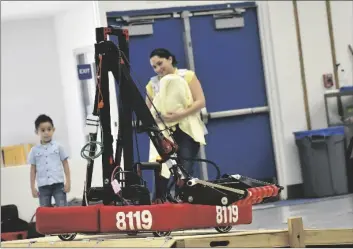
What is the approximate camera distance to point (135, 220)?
319cm

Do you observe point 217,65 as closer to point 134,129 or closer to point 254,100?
point 254,100

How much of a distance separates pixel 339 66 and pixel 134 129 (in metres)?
4.18

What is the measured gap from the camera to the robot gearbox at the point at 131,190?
3197 millimetres

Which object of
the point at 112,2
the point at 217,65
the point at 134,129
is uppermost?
the point at 112,2

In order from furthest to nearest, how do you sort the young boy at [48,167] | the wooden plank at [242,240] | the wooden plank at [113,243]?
the young boy at [48,167], the wooden plank at [242,240], the wooden plank at [113,243]

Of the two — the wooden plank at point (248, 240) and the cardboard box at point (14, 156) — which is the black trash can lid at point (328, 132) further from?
the wooden plank at point (248, 240)

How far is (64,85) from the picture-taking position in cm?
966

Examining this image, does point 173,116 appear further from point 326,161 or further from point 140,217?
point 326,161

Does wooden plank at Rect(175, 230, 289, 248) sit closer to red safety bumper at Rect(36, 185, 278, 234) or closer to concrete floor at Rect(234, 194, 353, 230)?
red safety bumper at Rect(36, 185, 278, 234)

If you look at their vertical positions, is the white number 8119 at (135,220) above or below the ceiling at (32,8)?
below

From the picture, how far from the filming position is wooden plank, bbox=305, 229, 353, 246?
310 centimetres

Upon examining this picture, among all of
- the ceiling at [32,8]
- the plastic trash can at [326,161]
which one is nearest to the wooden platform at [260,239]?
the plastic trash can at [326,161]

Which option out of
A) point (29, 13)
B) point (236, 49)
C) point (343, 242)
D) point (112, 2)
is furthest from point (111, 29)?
point (29, 13)

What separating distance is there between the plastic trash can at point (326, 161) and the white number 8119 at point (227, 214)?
368 cm
